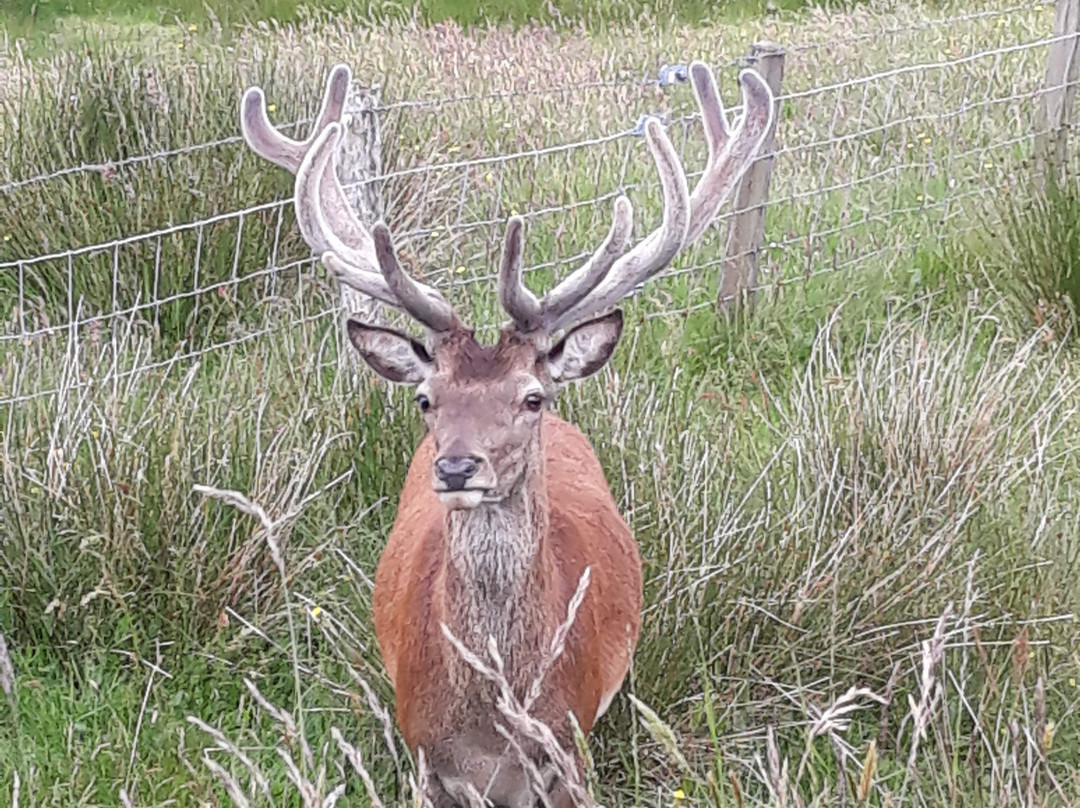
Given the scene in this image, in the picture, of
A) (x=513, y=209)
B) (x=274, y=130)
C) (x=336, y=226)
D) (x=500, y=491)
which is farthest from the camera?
(x=513, y=209)

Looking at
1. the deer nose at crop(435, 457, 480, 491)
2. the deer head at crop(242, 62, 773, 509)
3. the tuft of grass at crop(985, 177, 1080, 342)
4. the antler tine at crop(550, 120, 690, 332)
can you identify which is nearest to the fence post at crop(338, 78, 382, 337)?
the deer head at crop(242, 62, 773, 509)

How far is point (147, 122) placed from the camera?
18.2 feet

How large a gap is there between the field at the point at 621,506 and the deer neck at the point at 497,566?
0.26m

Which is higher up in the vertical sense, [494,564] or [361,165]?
[361,165]

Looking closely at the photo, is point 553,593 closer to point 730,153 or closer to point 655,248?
point 655,248

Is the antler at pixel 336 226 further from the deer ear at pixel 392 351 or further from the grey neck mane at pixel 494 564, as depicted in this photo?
the grey neck mane at pixel 494 564

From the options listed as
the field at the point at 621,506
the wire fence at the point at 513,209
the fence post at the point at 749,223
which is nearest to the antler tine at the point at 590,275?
the field at the point at 621,506

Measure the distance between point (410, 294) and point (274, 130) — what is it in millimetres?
757

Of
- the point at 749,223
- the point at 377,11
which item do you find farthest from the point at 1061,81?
the point at 377,11

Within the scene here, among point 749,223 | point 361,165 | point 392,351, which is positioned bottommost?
point 749,223

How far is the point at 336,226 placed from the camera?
306cm

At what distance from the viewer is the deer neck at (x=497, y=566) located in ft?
8.73

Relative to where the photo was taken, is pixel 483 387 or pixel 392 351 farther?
pixel 392 351

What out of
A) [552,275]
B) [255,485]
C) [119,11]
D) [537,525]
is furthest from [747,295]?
[119,11]
